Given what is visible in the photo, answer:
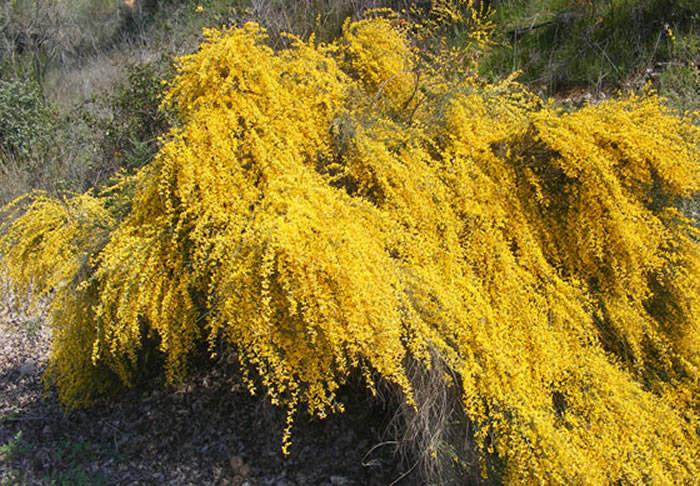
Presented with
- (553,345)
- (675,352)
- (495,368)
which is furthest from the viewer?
(675,352)

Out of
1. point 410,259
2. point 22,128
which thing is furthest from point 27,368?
point 22,128

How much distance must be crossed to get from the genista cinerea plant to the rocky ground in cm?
22

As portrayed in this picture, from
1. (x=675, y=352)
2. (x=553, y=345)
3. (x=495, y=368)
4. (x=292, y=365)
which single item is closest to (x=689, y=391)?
(x=675, y=352)

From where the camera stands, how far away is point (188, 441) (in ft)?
11.4

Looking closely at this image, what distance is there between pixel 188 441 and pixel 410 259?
1.71 m

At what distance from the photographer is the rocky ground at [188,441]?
10.5 feet

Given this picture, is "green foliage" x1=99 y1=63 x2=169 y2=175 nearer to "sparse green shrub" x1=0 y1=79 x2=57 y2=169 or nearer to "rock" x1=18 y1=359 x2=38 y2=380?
"sparse green shrub" x1=0 y1=79 x2=57 y2=169

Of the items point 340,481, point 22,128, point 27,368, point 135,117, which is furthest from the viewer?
point 22,128

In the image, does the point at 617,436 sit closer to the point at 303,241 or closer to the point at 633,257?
the point at 633,257

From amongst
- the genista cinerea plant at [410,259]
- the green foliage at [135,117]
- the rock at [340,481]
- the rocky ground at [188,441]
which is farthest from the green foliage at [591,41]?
the rock at [340,481]

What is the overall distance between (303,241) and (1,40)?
346 inches

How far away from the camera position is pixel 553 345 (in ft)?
10.7

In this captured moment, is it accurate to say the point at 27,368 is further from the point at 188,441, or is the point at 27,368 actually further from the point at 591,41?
the point at 591,41

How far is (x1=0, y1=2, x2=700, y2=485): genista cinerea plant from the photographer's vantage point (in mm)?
2738
